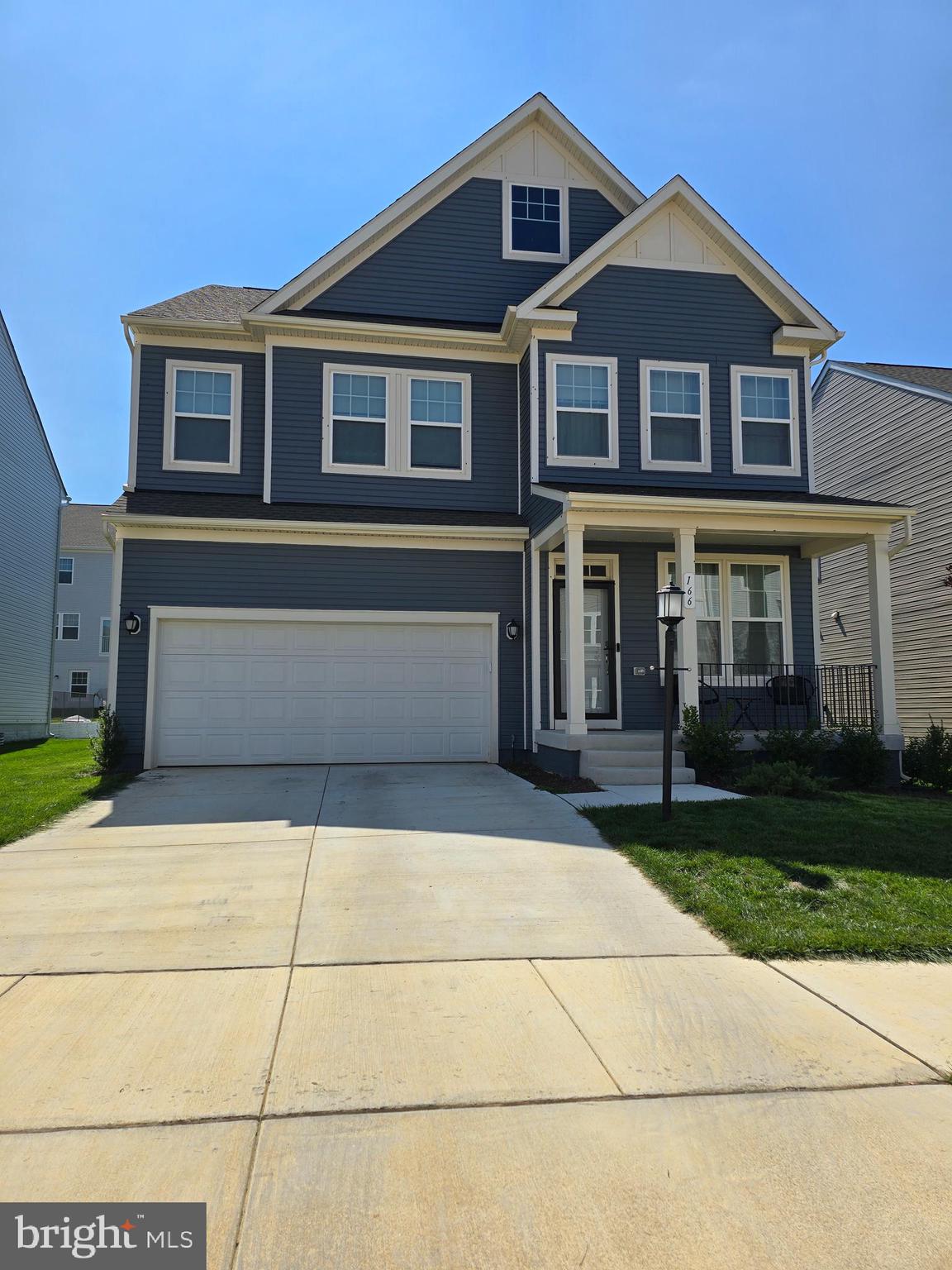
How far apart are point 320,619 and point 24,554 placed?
13.2 m

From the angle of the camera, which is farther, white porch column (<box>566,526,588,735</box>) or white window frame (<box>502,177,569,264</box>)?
white window frame (<box>502,177,569,264</box>)

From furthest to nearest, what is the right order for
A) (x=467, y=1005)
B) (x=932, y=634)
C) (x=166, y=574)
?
1. (x=932, y=634)
2. (x=166, y=574)
3. (x=467, y=1005)

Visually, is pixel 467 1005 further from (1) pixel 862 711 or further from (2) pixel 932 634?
(2) pixel 932 634

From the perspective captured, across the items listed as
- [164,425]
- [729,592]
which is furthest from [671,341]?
[164,425]

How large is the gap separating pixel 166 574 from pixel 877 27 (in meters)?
11.1

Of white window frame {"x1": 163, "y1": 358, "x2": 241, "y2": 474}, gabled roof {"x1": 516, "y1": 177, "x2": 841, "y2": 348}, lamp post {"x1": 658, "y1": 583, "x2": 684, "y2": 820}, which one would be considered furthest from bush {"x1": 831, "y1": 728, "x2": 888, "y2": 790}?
white window frame {"x1": 163, "y1": 358, "x2": 241, "y2": 474}

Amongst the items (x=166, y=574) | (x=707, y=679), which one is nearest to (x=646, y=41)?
(x=707, y=679)

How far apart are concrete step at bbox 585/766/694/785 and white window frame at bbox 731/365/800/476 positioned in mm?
5041

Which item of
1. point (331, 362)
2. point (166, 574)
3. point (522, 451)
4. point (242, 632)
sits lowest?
point (242, 632)

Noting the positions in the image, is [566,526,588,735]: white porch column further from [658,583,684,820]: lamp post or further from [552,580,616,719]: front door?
[658,583,684,820]: lamp post

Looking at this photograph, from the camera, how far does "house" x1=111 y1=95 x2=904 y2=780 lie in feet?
40.3

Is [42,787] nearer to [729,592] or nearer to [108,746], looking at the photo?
[108,746]

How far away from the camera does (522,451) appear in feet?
43.8

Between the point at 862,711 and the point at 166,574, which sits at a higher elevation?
the point at 166,574
